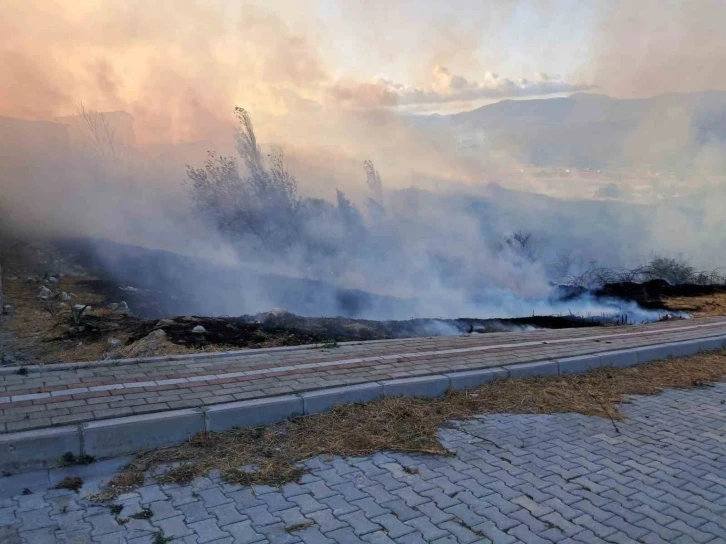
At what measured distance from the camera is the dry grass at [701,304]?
1046cm

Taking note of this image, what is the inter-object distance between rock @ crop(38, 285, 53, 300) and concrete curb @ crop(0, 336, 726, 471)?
5.88 metres

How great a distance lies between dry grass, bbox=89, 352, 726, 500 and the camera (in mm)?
3153

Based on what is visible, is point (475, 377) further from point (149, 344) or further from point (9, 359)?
point (9, 359)

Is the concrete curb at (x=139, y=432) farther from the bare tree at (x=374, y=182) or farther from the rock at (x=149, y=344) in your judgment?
the bare tree at (x=374, y=182)

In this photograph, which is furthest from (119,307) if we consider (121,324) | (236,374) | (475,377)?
(475,377)

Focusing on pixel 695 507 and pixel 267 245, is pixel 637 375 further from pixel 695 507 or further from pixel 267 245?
pixel 267 245

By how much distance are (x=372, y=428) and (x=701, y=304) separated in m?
9.95

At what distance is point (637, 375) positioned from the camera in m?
5.63

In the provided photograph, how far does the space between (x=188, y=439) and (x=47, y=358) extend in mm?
3100

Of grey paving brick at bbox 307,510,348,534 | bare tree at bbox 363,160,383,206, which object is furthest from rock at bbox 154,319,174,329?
bare tree at bbox 363,160,383,206

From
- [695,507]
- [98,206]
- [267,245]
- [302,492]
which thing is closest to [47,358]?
[302,492]

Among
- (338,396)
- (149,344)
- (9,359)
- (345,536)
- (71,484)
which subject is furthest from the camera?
(149,344)

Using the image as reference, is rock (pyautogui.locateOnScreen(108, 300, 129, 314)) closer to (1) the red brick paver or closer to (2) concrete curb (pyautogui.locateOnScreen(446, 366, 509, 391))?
(1) the red brick paver

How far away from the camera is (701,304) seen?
1115 cm
